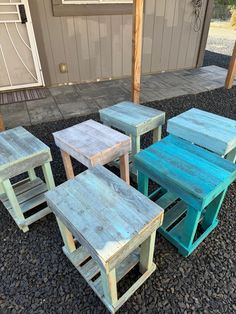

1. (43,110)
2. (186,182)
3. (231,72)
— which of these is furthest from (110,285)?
(231,72)

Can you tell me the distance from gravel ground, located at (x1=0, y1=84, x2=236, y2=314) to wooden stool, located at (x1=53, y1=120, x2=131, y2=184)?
63 centimetres

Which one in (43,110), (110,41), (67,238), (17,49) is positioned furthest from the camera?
(110,41)

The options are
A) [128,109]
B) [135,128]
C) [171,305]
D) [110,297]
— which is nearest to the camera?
[110,297]

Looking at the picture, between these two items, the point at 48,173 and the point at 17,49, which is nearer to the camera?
the point at 48,173

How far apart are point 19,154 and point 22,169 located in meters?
0.11

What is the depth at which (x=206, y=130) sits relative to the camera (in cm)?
182

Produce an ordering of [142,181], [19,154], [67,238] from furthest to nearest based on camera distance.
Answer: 1. [142,181]
2. [19,154]
3. [67,238]

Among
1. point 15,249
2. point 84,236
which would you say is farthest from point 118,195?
point 15,249

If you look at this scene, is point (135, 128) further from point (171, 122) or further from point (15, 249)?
point (15, 249)

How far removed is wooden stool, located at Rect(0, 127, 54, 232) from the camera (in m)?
1.57

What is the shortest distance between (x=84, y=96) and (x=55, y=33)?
1.20 metres

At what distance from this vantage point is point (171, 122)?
6.42ft

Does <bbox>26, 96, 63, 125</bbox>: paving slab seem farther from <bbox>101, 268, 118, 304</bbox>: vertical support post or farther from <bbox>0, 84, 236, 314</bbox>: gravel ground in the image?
<bbox>101, 268, 118, 304</bbox>: vertical support post

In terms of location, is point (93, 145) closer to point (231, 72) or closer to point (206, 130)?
point (206, 130)
